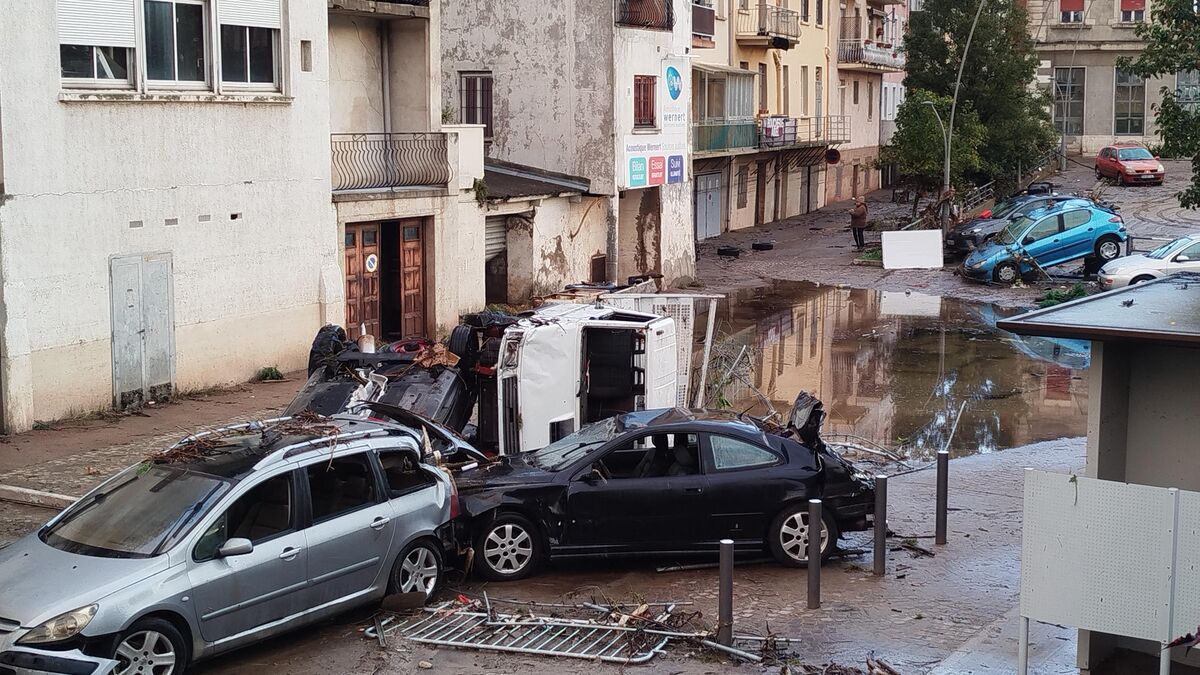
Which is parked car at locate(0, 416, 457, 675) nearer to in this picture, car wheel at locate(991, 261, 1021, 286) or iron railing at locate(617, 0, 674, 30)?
iron railing at locate(617, 0, 674, 30)

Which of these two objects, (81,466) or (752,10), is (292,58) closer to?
(81,466)

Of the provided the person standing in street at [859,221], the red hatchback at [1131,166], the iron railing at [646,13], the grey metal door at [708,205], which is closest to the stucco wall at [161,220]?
the iron railing at [646,13]

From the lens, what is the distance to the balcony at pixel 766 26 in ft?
143

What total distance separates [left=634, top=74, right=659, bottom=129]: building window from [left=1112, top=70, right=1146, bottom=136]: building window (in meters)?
42.7

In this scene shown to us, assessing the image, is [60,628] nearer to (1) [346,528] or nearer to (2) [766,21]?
(1) [346,528]

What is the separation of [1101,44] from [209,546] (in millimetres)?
66401

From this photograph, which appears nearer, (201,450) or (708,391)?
(201,450)

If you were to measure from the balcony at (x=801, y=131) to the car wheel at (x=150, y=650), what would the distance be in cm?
3609

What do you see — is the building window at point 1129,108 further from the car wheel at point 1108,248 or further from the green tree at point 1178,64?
the green tree at point 1178,64

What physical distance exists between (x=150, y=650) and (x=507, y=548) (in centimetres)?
353

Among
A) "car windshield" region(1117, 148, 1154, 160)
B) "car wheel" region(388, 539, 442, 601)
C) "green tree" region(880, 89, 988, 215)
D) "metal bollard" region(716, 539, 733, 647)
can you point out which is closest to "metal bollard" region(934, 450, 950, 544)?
"metal bollard" region(716, 539, 733, 647)

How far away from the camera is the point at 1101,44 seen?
220 ft

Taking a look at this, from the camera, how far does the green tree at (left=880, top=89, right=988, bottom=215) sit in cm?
3944

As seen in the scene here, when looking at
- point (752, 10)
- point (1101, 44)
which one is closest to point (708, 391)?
point (752, 10)
